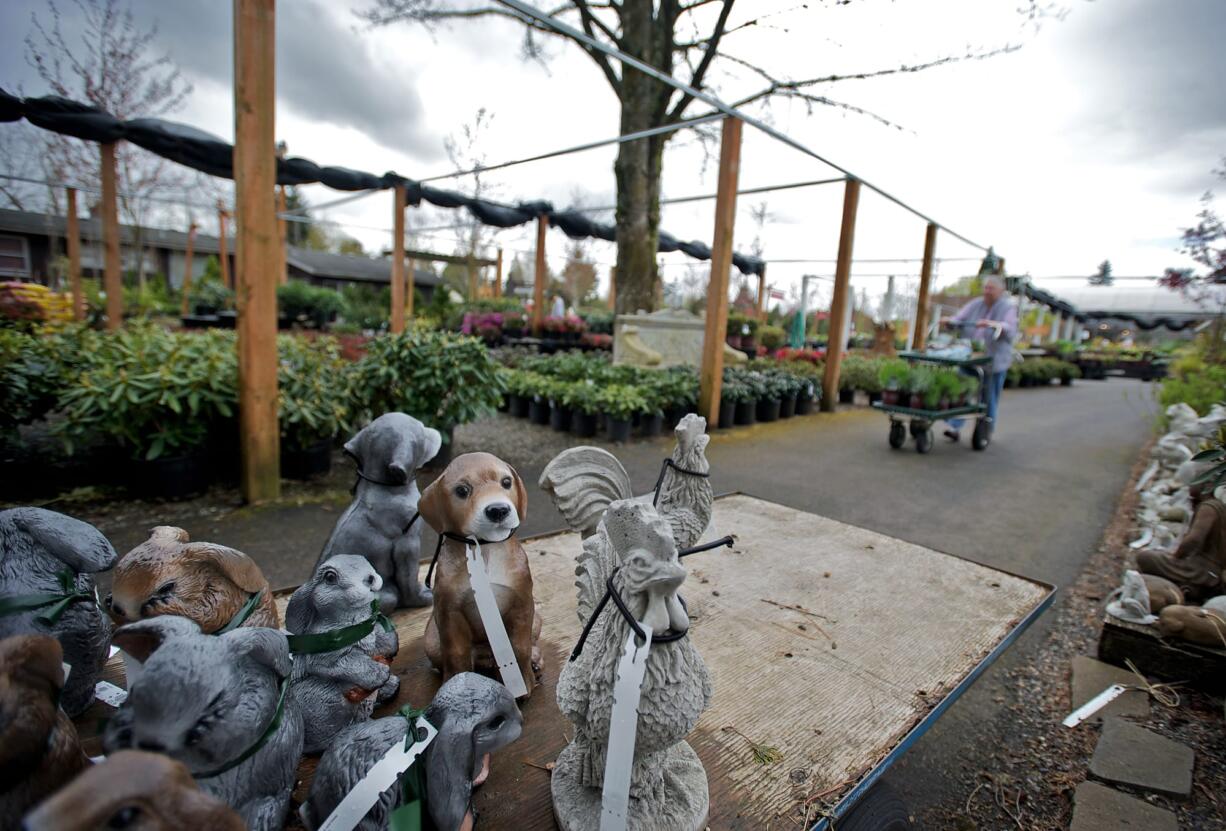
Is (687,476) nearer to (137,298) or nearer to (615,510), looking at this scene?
(615,510)

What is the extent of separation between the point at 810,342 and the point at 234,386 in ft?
59.1

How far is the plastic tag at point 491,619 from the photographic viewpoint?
1.27 m

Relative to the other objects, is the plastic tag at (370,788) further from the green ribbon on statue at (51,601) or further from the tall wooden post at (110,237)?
the tall wooden post at (110,237)

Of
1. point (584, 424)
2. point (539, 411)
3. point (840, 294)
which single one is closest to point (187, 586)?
point (584, 424)

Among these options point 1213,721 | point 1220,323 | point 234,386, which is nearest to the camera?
point 1213,721

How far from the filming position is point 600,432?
21.5 feet

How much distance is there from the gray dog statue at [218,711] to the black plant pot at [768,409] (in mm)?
7365

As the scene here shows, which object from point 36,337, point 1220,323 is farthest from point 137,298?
point 1220,323

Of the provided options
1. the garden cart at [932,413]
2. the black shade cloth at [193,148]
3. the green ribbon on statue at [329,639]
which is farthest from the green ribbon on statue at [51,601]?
the black shade cloth at [193,148]

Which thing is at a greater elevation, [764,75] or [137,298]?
[764,75]

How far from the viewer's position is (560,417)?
656 centimetres

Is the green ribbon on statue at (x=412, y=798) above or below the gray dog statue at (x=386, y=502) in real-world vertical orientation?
below

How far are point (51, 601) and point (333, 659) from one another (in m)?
0.48

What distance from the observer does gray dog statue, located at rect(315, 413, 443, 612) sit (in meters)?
1.72
